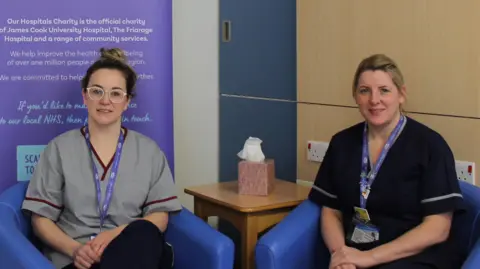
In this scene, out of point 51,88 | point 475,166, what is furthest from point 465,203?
point 51,88

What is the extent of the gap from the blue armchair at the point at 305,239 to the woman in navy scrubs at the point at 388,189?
0.20ft

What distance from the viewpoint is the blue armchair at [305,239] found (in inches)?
81.0

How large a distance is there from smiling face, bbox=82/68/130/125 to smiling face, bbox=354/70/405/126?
91 cm

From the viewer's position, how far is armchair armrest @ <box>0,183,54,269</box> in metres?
1.83

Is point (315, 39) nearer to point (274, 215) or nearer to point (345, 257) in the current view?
point (274, 215)

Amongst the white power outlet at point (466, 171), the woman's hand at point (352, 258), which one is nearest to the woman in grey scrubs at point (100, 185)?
the woman's hand at point (352, 258)

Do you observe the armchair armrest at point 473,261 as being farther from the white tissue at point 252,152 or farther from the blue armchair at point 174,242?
the white tissue at point 252,152

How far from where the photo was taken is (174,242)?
225 cm

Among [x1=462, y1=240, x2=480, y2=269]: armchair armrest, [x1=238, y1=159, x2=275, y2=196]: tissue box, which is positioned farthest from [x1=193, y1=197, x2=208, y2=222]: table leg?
[x1=462, y1=240, x2=480, y2=269]: armchair armrest

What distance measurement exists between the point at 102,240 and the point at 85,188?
8.6 inches

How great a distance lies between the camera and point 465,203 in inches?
83.6

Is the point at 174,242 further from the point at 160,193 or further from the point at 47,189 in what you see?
the point at 47,189

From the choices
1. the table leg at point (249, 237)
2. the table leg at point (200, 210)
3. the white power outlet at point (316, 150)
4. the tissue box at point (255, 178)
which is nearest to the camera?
the table leg at point (249, 237)

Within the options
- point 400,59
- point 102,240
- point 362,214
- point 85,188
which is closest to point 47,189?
point 85,188
